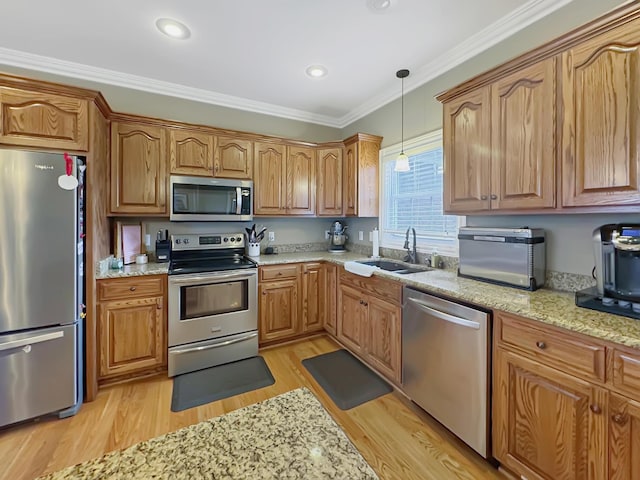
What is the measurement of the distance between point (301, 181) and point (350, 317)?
1670mm

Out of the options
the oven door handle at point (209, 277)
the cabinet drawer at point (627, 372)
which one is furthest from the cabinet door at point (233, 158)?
the cabinet drawer at point (627, 372)

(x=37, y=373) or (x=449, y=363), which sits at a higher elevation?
(x=449, y=363)

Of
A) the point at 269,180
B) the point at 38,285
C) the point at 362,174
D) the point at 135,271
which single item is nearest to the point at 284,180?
the point at 269,180

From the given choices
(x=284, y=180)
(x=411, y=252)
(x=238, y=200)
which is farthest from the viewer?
(x=284, y=180)

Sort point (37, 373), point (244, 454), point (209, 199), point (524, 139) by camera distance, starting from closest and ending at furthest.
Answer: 1. point (244, 454)
2. point (524, 139)
3. point (37, 373)
4. point (209, 199)

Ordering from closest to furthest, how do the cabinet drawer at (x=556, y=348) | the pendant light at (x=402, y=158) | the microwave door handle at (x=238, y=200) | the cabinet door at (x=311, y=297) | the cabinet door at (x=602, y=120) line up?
1. the cabinet drawer at (x=556, y=348)
2. the cabinet door at (x=602, y=120)
3. the pendant light at (x=402, y=158)
4. the microwave door handle at (x=238, y=200)
5. the cabinet door at (x=311, y=297)

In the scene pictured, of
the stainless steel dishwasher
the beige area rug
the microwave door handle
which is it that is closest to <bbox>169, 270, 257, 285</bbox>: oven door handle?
the microwave door handle

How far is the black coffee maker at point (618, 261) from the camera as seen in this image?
1.31 meters

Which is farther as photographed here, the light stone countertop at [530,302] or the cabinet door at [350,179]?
the cabinet door at [350,179]

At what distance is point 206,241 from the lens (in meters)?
3.15

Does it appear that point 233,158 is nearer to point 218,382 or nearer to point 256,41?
point 256,41

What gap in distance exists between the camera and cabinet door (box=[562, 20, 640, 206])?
131cm

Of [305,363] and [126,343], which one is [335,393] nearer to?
[305,363]

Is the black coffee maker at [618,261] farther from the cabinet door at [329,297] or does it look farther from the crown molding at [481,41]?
the cabinet door at [329,297]
